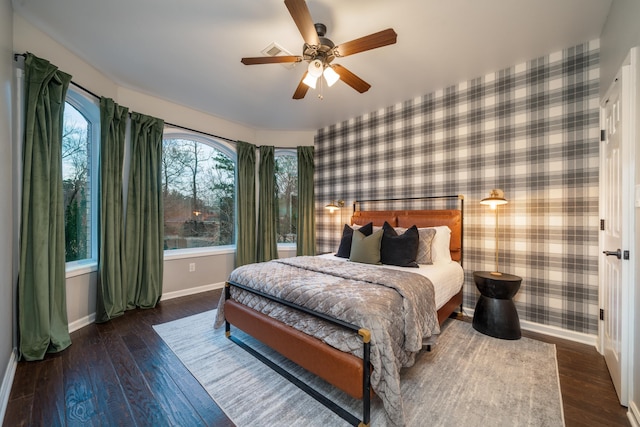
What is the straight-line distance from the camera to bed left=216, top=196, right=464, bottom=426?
1.46m

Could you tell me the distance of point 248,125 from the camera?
4.70 meters

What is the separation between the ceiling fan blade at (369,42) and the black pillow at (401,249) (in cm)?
187

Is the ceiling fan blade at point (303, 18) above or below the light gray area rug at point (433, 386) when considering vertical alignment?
above

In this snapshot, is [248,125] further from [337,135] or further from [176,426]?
[176,426]

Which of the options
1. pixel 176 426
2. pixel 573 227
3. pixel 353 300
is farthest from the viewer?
pixel 573 227

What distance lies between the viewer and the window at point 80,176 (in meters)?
2.79

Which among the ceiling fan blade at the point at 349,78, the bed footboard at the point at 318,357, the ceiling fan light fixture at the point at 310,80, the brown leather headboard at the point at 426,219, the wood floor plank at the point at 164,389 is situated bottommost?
the wood floor plank at the point at 164,389

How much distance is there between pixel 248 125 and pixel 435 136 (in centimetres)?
320

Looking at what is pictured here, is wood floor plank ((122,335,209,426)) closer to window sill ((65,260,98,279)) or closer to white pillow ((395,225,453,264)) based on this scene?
window sill ((65,260,98,279))

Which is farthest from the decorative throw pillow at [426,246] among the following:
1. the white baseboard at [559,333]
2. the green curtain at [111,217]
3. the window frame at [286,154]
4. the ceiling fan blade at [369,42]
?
the green curtain at [111,217]

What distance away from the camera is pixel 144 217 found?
337cm

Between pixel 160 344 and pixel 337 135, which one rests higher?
pixel 337 135

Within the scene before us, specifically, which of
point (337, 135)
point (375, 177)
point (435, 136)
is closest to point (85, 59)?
point (337, 135)

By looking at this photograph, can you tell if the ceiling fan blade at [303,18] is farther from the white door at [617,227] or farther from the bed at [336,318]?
the white door at [617,227]
